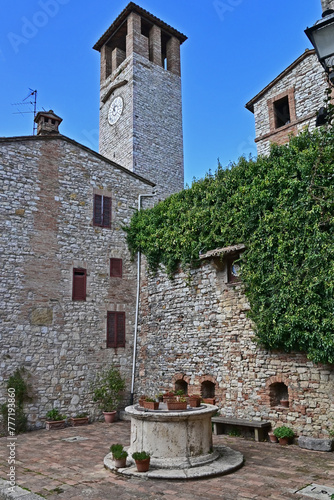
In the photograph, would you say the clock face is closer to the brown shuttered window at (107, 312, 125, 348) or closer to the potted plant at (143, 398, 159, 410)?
the brown shuttered window at (107, 312, 125, 348)

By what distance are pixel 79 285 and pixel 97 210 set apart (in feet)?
8.50

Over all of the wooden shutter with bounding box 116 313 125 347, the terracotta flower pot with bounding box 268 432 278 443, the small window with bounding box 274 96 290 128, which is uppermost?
the small window with bounding box 274 96 290 128

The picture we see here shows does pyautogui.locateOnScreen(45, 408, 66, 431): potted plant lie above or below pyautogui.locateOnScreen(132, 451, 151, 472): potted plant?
below

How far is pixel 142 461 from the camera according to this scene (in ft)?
20.1

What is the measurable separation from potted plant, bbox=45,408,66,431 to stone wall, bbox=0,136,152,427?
18 centimetres

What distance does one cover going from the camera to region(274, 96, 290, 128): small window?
13539 millimetres

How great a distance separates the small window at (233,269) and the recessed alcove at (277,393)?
103 inches

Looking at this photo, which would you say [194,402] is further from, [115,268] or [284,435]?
[115,268]

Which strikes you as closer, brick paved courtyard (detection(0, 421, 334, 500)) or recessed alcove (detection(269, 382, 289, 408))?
brick paved courtyard (detection(0, 421, 334, 500))

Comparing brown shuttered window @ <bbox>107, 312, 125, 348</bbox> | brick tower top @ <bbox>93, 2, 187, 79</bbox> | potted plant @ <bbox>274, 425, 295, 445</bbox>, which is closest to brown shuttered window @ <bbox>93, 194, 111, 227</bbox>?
brown shuttered window @ <bbox>107, 312, 125, 348</bbox>

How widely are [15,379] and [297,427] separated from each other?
7.03 meters

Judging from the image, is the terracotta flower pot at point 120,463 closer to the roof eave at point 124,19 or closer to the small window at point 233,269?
the small window at point 233,269

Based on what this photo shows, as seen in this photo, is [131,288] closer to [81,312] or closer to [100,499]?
[81,312]

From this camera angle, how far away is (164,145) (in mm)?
20438
